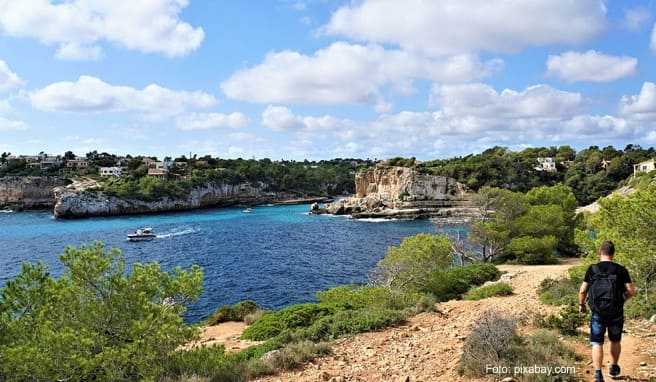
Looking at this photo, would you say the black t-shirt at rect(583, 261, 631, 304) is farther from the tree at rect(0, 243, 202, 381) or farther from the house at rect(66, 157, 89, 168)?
the house at rect(66, 157, 89, 168)

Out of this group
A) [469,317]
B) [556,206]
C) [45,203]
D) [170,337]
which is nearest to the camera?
[170,337]

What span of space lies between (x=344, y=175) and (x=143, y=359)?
488 feet

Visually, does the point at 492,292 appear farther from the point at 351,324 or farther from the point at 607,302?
the point at 607,302

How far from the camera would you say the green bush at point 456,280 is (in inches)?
837

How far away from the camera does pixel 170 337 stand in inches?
392

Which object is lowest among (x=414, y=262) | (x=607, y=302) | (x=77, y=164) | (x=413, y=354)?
(x=414, y=262)

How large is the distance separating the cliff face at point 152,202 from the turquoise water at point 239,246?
526 centimetres

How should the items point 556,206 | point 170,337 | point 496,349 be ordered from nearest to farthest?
point 496,349 < point 170,337 < point 556,206

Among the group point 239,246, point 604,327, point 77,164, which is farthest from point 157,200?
point 604,327

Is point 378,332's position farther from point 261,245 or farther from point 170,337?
point 261,245

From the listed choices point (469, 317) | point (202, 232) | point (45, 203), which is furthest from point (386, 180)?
point (469, 317)

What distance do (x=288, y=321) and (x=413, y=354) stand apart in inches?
288

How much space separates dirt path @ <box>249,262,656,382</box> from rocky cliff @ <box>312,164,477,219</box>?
237 feet

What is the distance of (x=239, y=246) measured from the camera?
56.8m
